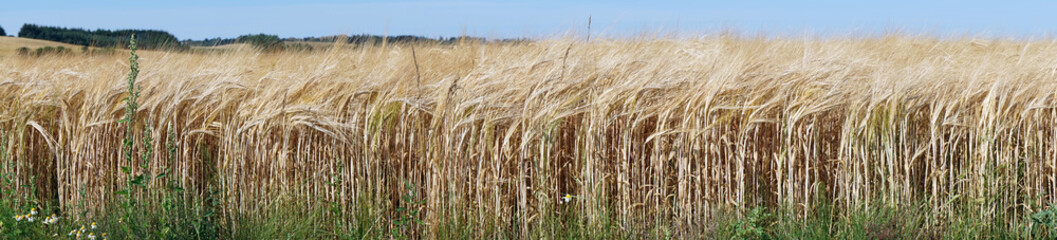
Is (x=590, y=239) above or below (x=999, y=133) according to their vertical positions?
below

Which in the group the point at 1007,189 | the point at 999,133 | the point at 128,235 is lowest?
the point at 128,235

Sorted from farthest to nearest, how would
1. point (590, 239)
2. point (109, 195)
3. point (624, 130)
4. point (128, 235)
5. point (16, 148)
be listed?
1. point (16, 148)
2. point (109, 195)
3. point (624, 130)
4. point (590, 239)
5. point (128, 235)

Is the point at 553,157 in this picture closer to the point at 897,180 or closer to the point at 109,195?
the point at 897,180

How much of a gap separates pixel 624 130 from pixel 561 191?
1.13 feet

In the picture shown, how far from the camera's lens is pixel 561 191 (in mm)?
3123

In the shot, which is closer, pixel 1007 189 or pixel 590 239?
pixel 590 239

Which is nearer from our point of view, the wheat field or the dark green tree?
the wheat field

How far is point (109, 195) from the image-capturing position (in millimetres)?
3590

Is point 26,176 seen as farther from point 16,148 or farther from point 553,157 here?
point 553,157

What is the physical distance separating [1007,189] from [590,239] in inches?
67.5

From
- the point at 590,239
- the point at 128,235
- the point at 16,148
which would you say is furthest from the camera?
the point at 16,148

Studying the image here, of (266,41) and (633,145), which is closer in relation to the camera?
(633,145)

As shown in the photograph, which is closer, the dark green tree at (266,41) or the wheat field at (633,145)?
the wheat field at (633,145)

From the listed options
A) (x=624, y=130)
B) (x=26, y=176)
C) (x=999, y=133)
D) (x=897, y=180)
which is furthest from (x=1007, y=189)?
(x=26, y=176)
